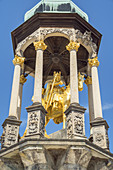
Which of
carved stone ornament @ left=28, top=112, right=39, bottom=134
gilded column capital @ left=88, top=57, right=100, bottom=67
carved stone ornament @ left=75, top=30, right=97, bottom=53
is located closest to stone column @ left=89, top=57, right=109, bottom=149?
gilded column capital @ left=88, top=57, right=100, bottom=67

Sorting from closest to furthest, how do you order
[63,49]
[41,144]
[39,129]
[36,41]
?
[41,144] → [39,129] → [36,41] → [63,49]

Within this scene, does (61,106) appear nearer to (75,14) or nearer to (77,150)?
(75,14)

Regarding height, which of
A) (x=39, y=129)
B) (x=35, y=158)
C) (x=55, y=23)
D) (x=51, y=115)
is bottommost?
(x=35, y=158)

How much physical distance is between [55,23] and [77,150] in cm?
741

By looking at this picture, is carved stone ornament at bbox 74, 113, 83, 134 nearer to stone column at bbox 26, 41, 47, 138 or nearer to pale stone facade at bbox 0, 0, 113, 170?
pale stone facade at bbox 0, 0, 113, 170

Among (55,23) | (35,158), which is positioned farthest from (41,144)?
(55,23)

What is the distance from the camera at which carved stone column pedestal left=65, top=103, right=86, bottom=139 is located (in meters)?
12.8

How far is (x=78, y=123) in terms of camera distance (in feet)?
43.0

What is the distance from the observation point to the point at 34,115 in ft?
43.6

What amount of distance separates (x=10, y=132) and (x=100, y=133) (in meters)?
3.72

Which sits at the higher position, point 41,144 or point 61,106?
point 61,106

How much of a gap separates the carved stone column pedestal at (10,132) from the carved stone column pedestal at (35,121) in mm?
920

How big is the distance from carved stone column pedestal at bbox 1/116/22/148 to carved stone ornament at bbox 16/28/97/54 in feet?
14.0

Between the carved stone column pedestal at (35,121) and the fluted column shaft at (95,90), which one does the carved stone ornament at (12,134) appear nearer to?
the carved stone column pedestal at (35,121)
